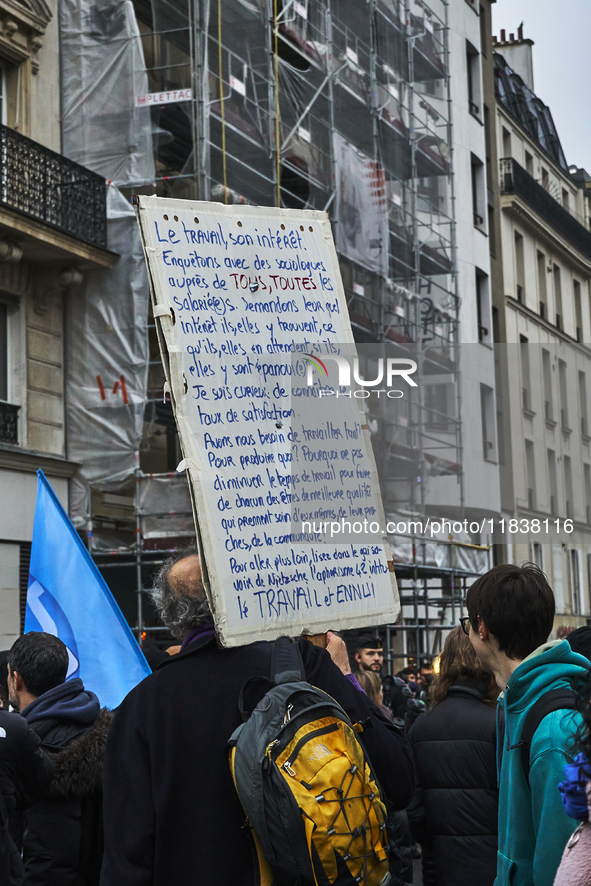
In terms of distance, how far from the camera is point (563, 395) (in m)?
35.2

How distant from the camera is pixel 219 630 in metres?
3.00

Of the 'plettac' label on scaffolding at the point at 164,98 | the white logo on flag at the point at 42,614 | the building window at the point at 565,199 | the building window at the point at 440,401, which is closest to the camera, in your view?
the white logo on flag at the point at 42,614

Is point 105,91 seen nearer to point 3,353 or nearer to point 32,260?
point 32,260

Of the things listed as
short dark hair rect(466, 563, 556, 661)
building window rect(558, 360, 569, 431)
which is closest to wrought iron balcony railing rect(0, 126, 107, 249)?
A: short dark hair rect(466, 563, 556, 661)

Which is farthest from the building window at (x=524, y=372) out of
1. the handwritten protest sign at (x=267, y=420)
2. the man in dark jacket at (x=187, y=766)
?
the man in dark jacket at (x=187, y=766)

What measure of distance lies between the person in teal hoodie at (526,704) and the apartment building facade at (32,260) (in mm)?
10370

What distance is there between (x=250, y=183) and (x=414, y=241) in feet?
16.6

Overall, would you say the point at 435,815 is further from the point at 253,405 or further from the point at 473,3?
the point at 473,3

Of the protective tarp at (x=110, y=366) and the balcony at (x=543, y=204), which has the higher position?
the balcony at (x=543, y=204)

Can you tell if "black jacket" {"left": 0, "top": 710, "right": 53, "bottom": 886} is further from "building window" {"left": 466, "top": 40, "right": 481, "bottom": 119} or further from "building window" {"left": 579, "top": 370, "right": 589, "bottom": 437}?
"building window" {"left": 579, "top": 370, "right": 589, "bottom": 437}

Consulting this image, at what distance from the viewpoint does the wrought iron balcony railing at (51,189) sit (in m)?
13.1

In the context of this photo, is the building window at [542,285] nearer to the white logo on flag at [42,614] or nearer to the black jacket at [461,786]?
the white logo on flag at [42,614]

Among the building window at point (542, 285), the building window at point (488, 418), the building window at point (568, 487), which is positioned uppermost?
the building window at point (542, 285)

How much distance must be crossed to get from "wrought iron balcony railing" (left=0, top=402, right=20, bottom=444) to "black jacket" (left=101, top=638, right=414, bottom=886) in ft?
34.4
